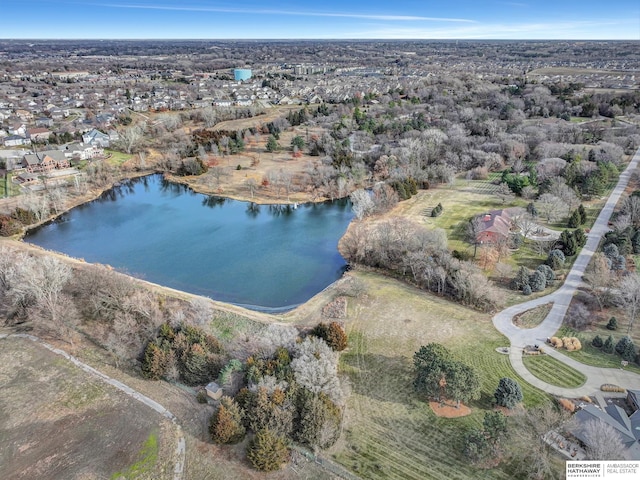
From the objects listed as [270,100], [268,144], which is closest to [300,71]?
[270,100]

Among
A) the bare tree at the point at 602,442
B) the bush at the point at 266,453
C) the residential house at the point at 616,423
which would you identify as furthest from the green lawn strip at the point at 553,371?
the bush at the point at 266,453

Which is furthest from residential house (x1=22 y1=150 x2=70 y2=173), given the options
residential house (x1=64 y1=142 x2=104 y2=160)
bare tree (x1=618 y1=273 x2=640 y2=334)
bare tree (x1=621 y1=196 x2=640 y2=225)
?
bare tree (x1=621 y1=196 x2=640 y2=225)

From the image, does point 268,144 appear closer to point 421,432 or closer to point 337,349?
point 337,349

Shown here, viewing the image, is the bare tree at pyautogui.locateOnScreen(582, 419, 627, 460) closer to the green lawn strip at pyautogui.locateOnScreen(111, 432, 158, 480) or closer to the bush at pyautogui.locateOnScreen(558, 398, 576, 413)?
the bush at pyautogui.locateOnScreen(558, 398, 576, 413)

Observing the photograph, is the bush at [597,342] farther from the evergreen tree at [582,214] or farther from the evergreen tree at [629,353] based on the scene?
the evergreen tree at [582,214]

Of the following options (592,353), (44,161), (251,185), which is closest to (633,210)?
(592,353)
